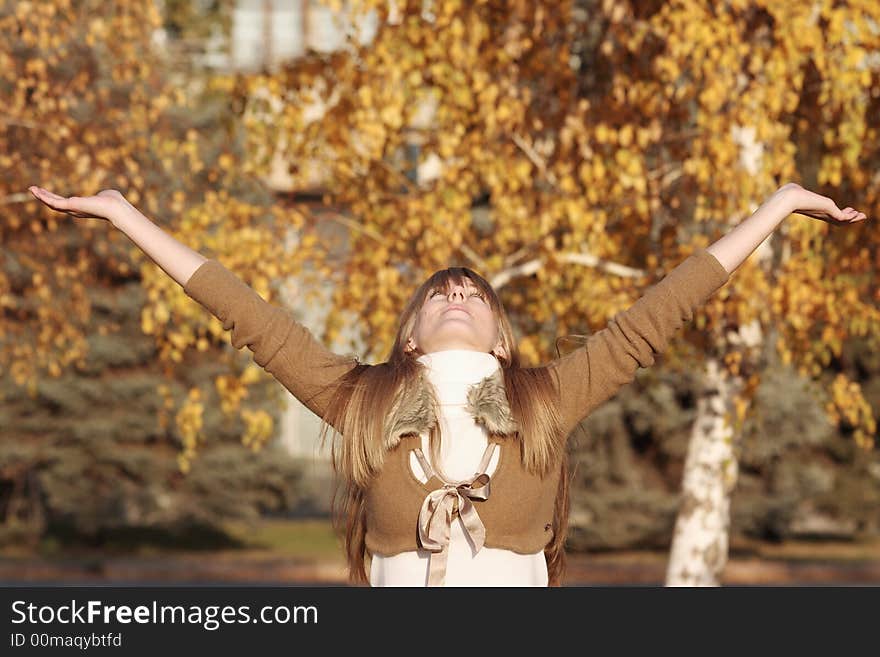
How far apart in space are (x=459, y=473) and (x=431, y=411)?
0.45ft

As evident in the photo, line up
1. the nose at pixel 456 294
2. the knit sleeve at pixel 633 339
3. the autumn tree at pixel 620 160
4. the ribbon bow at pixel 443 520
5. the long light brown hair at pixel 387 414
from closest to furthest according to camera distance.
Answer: the ribbon bow at pixel 443 520 < the long light brown hair at pixel 387 414 < the knit sleeve at pixel 633 339 < the nose at pixel 456 294 < the autumn tree at pixel 620 160

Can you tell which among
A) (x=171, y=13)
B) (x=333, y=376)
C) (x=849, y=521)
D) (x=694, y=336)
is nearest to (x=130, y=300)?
(x=171, y=13)

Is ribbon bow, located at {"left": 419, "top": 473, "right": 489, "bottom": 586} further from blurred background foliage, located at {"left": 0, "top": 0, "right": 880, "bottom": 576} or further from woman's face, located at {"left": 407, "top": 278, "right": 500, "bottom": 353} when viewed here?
blurred background foliage, located at {"left": 0, "top": 0, "right": 880, "bottom": 576}

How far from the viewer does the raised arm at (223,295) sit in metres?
3.03

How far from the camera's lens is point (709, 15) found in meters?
7.42

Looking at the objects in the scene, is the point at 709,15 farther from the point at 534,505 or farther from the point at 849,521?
the point at 849,521

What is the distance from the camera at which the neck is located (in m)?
2.97

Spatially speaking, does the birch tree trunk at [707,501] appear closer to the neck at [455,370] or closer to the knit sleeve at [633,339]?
the knit sleeve at [633,339]

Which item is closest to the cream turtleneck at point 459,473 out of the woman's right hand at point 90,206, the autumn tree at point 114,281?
the woman's right hand at point 90,206

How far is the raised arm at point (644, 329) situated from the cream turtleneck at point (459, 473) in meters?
0.18
